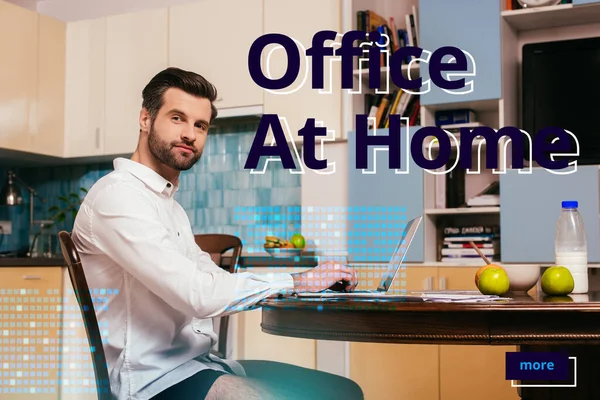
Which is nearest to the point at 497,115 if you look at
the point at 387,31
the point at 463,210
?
the point at 463,210

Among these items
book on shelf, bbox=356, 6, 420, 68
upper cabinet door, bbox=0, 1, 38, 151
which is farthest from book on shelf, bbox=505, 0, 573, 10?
upper cabinet door, bbox=0, 1, 38, 151

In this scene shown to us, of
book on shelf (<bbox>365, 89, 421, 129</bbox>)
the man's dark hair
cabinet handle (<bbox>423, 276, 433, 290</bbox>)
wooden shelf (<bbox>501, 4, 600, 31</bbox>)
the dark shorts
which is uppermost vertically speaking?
wooden shelf (<bbox>501, 4, 600, 31</bbox>)

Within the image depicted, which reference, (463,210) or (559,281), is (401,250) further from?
(463,210)

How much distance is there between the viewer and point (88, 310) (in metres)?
1.58

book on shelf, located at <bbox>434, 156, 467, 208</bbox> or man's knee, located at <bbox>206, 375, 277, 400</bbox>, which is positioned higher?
book on shelf, located at <bbox>434, 156, 467, 208</bbox>

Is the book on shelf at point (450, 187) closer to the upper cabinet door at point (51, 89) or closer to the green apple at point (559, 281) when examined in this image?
the green apple at point (559, 281)

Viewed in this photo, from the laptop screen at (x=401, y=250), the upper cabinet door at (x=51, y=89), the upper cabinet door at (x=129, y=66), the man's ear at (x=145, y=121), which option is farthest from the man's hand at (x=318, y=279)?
the upper cabinet door at (x=51, y=89)

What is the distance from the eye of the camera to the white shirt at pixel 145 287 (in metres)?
1.56

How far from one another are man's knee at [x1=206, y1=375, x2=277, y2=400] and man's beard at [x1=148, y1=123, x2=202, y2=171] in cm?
53

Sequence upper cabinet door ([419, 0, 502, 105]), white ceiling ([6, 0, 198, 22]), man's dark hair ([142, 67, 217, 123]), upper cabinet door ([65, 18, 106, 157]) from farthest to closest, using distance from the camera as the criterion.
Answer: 1. white ceiling ([6, 0, 198, 22])
2. upper cabinet door ([65, 18, 106, 157])
3. upper cabinet door ([419, 0, 502, 105])
4. man's dark hair ([142, 67, 217, 123])

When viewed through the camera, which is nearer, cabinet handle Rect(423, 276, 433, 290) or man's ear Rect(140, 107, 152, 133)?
man's ear Rect(140, 107, 152, 133)

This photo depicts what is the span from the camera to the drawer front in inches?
149
